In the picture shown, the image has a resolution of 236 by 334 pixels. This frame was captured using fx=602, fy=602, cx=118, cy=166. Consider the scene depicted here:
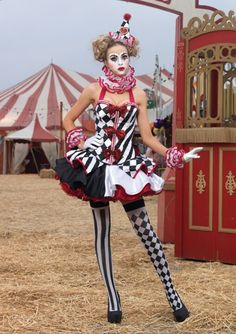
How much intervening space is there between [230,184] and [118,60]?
2045 millimetres

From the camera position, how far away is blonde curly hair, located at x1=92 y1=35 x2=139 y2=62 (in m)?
3.31

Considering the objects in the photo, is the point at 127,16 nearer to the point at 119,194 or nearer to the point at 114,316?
the point at 119,194

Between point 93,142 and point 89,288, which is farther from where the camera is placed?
point 89,288

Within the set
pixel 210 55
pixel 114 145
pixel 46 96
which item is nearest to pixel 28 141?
pixel 46 96

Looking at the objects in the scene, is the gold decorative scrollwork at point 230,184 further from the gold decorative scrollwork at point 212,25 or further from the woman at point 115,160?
the woman at point 115,160

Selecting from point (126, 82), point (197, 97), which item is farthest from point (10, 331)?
point (197, 97)

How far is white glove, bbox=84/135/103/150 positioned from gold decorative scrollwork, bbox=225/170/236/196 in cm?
201

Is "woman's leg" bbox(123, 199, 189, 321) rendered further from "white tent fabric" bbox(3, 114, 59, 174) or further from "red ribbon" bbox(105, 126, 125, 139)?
"white tent fabric" bbox(3, 114, 59, 174)

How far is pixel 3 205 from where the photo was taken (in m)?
10.5

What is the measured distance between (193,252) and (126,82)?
2333 millimetres

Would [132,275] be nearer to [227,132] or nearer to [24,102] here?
[227,132]

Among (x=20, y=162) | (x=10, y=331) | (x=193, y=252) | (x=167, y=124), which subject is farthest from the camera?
(x=20, y=162)

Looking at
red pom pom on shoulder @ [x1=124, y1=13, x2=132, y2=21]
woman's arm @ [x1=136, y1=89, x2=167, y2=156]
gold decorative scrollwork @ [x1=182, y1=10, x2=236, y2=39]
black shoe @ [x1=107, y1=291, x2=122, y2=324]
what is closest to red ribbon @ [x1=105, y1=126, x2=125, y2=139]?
woman's arm @ [x1=136, y1=89, x2=167, y2=156]

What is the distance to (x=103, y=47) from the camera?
332 centimetres
